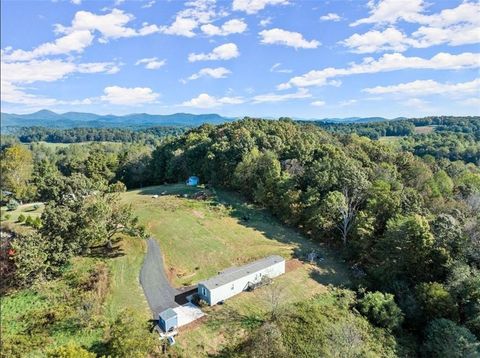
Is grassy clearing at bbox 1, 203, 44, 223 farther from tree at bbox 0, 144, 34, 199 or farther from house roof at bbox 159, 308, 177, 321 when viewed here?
house roof at bbox 159, 308, 177, 321

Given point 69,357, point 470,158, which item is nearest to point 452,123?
point 470,158

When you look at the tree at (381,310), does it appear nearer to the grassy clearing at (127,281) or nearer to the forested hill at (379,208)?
the forested hill at (379,208)

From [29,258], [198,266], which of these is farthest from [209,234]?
[29,258]

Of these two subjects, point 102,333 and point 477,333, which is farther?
point 477,333

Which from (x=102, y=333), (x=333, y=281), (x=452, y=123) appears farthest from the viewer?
(x=452, y=123)

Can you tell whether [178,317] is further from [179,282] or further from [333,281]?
[333,281]

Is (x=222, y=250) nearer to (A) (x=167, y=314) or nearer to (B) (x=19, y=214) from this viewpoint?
(A) (x=167, y=314)
